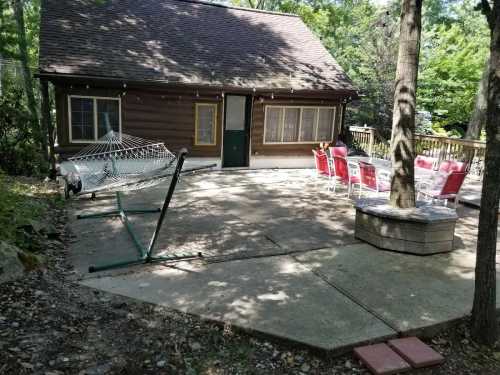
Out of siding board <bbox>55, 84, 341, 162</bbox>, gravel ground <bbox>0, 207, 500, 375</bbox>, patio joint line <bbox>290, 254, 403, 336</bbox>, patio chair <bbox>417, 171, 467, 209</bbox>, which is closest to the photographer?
gravel ground <bbox>0, 207, 500, 375</bbox>

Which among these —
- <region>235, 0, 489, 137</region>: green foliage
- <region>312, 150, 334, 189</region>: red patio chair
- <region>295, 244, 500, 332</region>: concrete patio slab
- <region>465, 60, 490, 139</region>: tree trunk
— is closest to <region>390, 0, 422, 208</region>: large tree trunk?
<region>295, 244, 500, 332</region>: concrete patio slab

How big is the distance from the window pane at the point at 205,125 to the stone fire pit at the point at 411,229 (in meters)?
7.33

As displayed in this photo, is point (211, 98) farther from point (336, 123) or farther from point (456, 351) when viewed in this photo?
point (456, 351)

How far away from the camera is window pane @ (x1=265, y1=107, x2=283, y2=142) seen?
1305 centimetres

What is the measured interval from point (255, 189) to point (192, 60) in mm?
4873

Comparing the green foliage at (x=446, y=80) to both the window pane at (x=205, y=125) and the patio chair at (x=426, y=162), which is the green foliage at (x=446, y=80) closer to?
the patio chair at (x=426, y=162)

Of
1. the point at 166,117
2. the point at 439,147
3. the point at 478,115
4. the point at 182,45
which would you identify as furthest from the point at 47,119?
the point at 478,115

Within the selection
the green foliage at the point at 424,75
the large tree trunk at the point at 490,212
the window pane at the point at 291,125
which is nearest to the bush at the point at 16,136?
the window pane at the point at 291,125

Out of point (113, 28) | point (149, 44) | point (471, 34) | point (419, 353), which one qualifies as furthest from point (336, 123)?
point (471, 34)

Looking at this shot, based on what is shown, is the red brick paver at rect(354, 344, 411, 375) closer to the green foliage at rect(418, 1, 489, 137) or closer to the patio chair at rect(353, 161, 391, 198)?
the patio chair at rect(353, 161, 391, 198)

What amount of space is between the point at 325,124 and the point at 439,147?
3.53 m

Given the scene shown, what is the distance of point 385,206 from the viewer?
6008 millimetres

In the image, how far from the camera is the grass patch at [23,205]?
186 inches

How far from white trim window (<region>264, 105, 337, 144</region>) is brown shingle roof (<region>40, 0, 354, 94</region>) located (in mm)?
891
